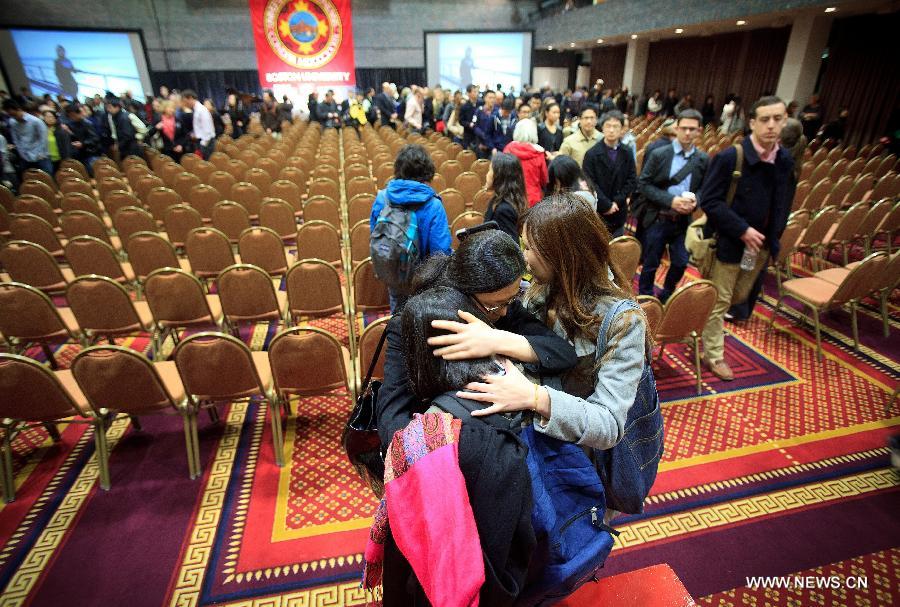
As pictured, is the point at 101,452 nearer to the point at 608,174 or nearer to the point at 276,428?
the point at 276,428

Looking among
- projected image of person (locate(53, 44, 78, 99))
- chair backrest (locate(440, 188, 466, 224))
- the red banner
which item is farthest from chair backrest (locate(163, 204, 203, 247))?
projected image of person (locate(53, 44, 78, 99))

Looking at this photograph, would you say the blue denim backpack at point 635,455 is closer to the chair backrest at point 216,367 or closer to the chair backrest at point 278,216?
the chair backrest at point 216,367

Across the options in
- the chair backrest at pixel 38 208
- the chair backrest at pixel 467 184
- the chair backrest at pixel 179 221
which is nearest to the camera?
the chair backrest at pixel 179 221

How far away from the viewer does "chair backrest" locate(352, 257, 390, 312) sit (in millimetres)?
3434

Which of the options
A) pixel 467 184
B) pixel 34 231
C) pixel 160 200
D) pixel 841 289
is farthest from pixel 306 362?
pixel 160 200

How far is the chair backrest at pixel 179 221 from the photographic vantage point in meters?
4.84

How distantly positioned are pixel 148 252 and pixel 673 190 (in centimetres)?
454

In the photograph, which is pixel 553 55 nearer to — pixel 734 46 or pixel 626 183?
pixel 734 46

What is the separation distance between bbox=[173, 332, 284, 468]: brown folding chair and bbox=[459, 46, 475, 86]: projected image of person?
1879 centimetres

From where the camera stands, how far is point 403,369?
1078 mm

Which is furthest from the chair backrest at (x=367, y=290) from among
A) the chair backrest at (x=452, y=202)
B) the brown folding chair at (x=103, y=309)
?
the chair backrest at (x=452, y=202)

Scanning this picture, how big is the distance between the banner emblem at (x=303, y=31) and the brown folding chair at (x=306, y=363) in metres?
17.2

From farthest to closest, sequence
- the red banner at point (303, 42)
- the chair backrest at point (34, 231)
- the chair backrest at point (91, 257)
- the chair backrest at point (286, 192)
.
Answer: the red banner at point (303, 42) < the chair backrest at point (286, 192) < the chair backrest at point (34, 231) < the chair backrest at point (91, 257)

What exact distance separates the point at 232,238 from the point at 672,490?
4.98 metres
